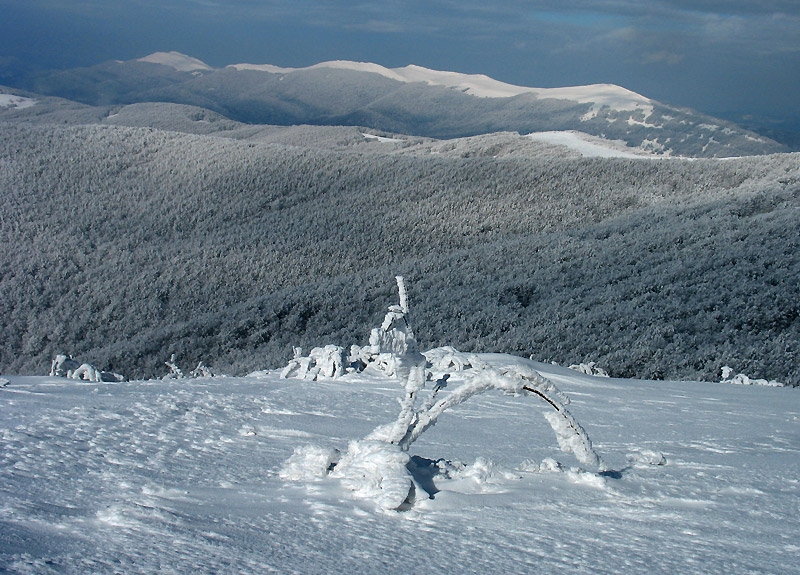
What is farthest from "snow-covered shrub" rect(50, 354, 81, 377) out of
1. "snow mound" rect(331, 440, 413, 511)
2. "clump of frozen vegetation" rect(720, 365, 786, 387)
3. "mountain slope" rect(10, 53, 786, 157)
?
"mountain slope" rect(10, 53, 786, 157)

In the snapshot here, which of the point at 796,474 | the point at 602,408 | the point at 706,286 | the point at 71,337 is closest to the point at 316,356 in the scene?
the point at 602,408

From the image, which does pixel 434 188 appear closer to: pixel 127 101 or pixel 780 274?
pixel 780 274

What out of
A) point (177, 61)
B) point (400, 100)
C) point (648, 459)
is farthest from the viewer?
point (177, 61)

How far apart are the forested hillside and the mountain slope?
3974cm

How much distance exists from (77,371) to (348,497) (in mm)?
4379

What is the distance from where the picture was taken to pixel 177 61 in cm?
13975

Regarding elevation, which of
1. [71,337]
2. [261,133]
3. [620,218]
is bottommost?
[71,337]

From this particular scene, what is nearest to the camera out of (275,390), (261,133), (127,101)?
(275,390)

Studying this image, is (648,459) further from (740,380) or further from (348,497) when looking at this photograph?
(740,380)

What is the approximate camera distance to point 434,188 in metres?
23.0

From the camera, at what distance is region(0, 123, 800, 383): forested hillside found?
8.86m

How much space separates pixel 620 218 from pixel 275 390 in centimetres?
1514

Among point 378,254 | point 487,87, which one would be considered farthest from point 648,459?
point 487,87

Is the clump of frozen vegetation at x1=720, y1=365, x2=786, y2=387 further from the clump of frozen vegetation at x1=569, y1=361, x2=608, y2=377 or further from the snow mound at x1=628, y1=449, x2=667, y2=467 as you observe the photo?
the snow mound at x1=628, y1=449, x2=667, y2=467
